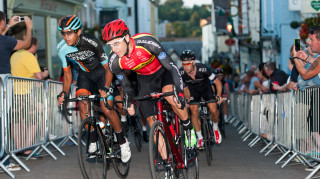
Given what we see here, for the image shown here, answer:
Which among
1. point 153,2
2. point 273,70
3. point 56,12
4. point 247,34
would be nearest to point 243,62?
point 247,34

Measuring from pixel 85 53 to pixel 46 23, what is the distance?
1500 centimetres

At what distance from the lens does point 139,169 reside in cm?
926

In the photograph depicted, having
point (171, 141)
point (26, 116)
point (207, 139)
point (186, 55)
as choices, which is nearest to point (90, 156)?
point (171, 141)

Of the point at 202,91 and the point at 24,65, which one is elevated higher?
the point at 24,65

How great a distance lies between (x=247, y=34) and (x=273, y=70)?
1276 inches

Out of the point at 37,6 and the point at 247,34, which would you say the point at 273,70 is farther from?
the point at 247,34

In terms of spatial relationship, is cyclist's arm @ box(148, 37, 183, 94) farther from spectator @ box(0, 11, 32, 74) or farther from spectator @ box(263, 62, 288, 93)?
spectator @ box(263, 62, 288, 93)

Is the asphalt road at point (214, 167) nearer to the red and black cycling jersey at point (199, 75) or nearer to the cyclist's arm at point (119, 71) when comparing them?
the red and black cycling jersey at point (199, 75)

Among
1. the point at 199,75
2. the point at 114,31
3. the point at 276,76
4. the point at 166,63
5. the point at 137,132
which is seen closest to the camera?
the point at 114,31

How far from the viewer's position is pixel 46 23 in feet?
75.7

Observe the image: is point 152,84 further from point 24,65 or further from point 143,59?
point 24,65

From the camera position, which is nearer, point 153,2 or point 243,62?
point 243,62

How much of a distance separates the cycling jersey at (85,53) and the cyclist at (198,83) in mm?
2379

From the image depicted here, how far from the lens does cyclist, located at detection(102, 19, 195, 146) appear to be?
664 cm
